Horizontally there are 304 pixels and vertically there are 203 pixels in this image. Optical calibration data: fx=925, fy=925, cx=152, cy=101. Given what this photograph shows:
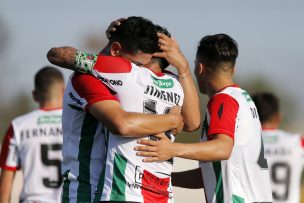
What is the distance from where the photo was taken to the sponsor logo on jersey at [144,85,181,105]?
601 cm

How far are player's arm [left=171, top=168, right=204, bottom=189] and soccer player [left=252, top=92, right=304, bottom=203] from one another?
9.05 feet

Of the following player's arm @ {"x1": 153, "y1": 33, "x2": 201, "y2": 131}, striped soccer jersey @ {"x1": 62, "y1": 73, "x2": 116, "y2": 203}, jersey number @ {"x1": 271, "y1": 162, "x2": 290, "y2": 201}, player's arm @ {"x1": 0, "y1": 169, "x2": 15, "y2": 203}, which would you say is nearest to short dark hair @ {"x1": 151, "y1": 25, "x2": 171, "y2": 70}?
player's arm @ {"x1": 153, "y1": 33, "x2": 201, "y2": 131}

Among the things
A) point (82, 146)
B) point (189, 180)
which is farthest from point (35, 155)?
Answer: point (82, 146)

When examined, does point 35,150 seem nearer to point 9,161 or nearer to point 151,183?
point 9,161

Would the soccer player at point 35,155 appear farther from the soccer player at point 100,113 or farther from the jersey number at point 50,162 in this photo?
the soccer player at point 100,113

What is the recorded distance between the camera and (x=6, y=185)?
29.7ft

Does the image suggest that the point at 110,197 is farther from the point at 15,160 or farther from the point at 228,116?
the point at 15,160

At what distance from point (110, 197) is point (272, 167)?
14.7ft

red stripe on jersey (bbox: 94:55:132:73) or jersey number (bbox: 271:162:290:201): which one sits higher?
red stripe on jersey (bbox: 94:55:132:73)

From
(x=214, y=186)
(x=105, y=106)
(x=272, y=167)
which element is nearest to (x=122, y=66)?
(x=105, y=106)

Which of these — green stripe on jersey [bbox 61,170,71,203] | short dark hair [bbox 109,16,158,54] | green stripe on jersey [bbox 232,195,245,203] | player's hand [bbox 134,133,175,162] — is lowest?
green stripe on jersey [bbox 232,195,245,203]

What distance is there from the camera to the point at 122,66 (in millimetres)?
5961

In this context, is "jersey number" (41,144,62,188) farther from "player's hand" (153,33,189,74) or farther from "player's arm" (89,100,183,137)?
"player's arm" (89,100,183,137)

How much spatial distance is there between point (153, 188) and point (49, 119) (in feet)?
10.7
